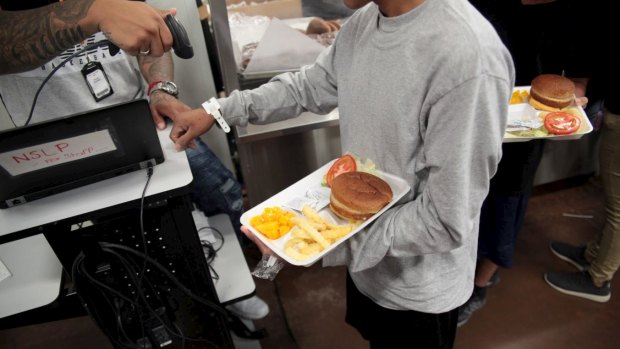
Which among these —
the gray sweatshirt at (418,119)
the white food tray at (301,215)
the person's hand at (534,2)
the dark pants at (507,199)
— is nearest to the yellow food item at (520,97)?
the dark pants at (507,199)

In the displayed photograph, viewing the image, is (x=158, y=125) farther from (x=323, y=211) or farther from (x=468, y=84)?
(x=468, y=84)

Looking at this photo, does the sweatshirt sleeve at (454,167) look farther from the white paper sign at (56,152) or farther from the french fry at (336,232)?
the white paper sign at (56,152)

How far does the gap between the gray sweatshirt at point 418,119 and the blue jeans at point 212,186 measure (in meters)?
0.39

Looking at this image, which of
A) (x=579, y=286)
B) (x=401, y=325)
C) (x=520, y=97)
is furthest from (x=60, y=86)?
(x=579, y=286)

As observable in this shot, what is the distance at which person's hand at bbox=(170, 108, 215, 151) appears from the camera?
942 millimetres

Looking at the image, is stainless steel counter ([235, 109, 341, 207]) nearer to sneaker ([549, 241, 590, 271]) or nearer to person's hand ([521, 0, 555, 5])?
person's hand ([521, 0, 555, 5])

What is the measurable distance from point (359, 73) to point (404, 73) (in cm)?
13

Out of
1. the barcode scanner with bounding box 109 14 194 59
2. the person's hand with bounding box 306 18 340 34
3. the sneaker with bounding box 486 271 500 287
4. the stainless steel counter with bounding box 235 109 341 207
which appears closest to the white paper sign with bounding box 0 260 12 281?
the barcode scanner with bounding box 109 14 194 59

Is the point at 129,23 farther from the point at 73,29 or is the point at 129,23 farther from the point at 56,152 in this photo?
the point at 56,152

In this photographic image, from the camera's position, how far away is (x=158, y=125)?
1030mm

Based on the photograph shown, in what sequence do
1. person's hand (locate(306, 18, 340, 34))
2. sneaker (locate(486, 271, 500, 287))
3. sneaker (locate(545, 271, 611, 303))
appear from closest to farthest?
person's hand (locate(306, 18, 340, 34)) → sneaker (locate(545, 271, 611, 303)) → sneaker (locate(486, 271, 500, 287))

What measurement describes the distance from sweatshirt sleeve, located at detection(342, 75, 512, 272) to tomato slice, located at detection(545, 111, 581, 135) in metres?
0.69

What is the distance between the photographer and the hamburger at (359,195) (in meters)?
0.85

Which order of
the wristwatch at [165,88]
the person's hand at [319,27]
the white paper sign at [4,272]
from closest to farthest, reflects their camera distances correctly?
the white paper sign at [4,272] → the wristwatch at [165,88] → the person's hand at [319,27]
